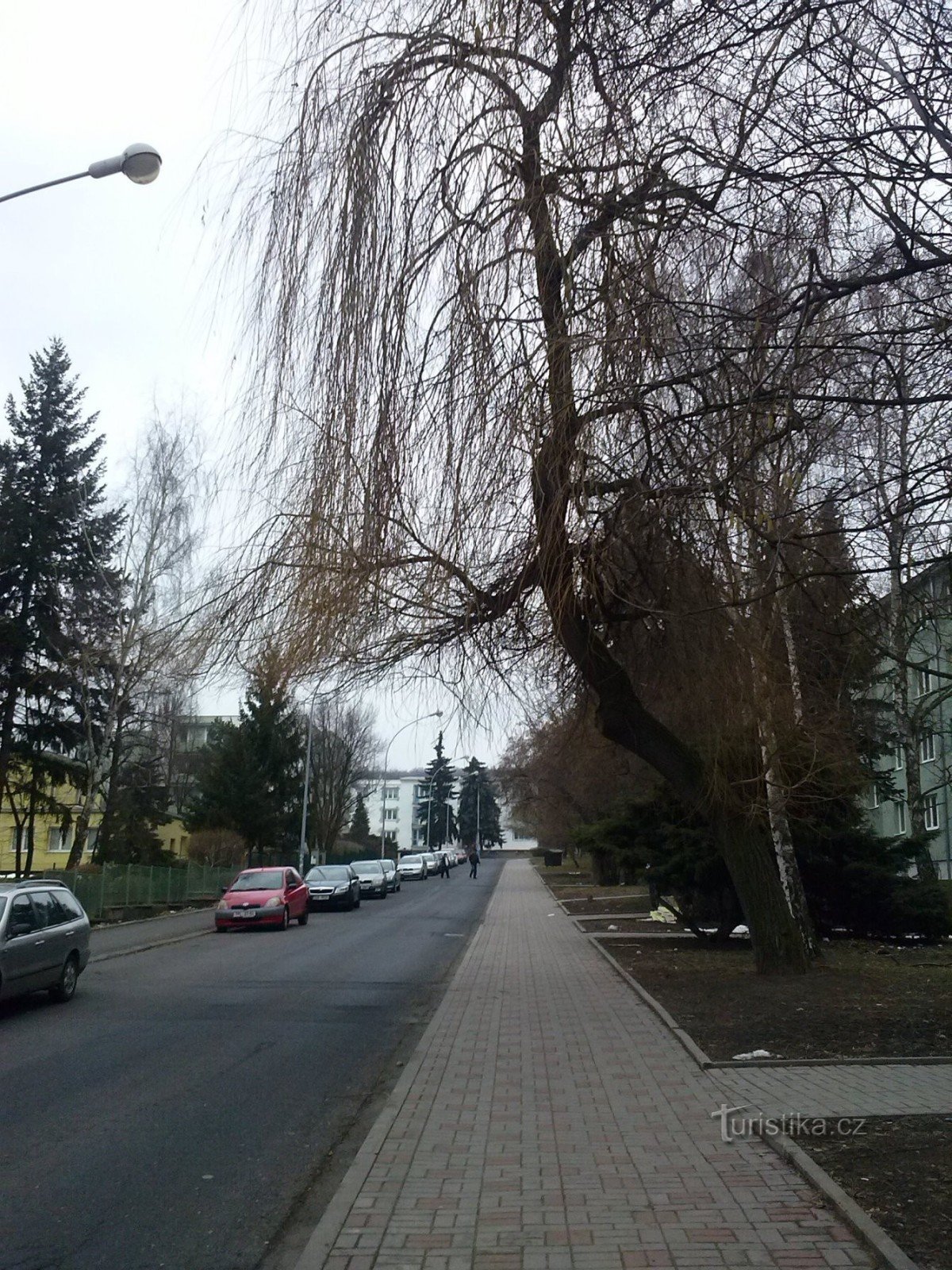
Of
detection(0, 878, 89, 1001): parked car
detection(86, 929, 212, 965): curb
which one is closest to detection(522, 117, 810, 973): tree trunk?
detection(0, 878, 89, 1001): parked car

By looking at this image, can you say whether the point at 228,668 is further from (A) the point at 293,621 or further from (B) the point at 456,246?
(B) the point at 456,246

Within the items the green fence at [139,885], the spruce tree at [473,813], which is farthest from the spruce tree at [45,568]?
the spruce tree at [473,813]

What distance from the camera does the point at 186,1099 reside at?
816cm

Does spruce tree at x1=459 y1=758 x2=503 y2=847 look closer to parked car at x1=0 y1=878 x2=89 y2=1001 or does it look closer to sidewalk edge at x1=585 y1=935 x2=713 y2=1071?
sidewalk edge at x1=585 y1=935 x2=713 y2=1071

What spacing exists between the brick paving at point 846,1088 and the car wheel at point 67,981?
8569 millimetres

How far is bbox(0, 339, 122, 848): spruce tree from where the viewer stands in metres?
30.9

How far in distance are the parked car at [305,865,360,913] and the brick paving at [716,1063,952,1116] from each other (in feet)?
92.0

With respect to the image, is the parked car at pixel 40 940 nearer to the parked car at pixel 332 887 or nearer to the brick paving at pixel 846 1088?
the brick paving at pixel 846 1088

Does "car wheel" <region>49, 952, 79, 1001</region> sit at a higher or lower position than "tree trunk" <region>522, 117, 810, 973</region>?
lower

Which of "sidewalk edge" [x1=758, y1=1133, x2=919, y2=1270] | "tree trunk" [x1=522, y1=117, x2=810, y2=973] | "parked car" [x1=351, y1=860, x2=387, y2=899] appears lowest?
"parked car" [x1=351, y1=860, x2=387, y2=899]

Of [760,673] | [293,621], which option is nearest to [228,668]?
[293,621]

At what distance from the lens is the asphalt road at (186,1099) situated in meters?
5.29

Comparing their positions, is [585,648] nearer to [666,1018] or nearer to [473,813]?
[666,1018]

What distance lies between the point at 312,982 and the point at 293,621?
9.53 metres
